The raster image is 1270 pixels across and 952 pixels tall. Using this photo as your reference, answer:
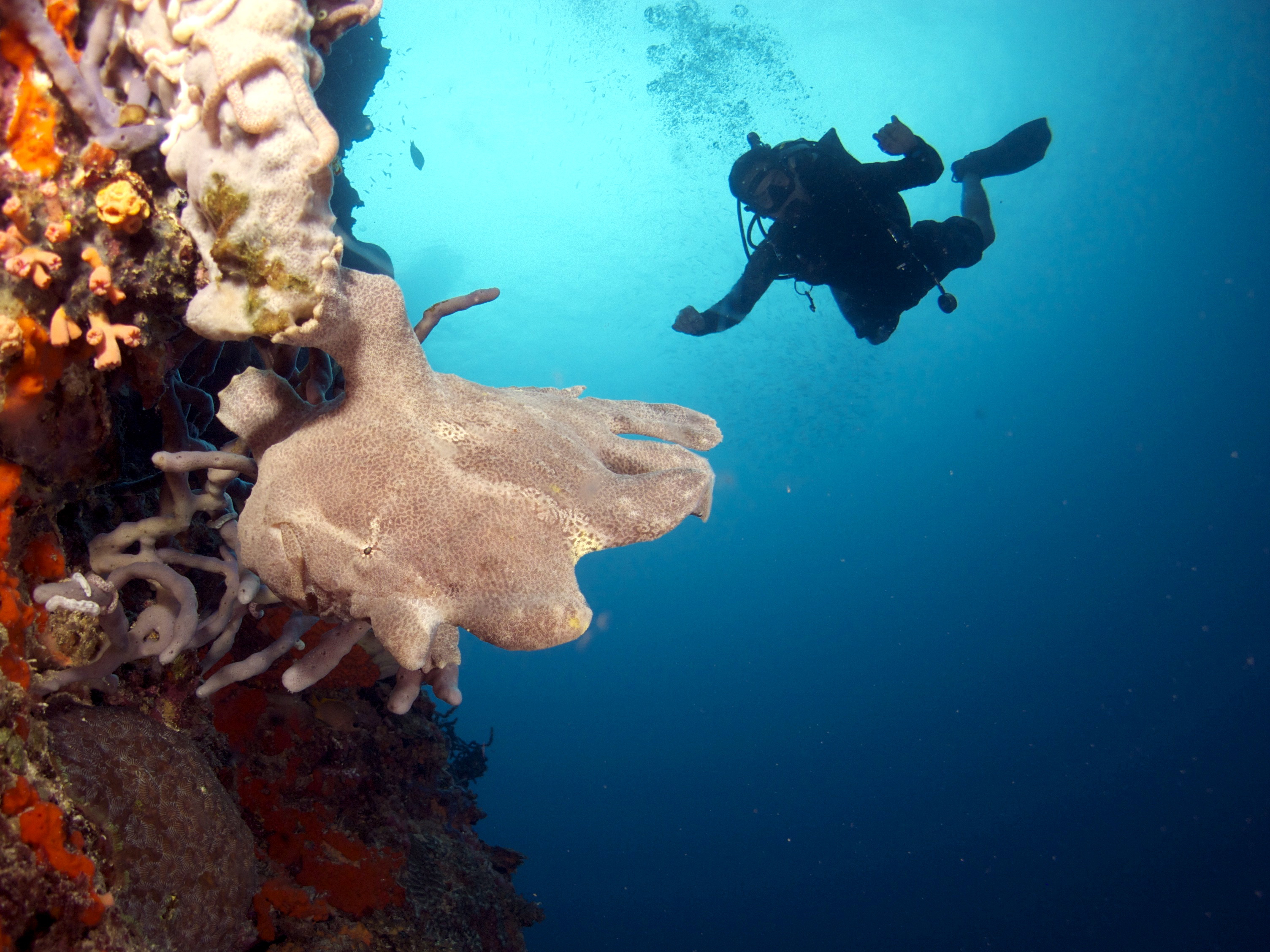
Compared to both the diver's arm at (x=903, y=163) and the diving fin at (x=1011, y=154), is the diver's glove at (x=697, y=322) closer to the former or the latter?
the diver's arm at (x=903, y=163)

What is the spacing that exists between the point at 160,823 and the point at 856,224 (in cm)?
884

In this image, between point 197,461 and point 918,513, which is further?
point 918,513

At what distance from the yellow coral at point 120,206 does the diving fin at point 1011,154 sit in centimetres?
1032

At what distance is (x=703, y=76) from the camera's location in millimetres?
30953

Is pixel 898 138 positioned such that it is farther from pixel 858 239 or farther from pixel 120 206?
pixel 120 206

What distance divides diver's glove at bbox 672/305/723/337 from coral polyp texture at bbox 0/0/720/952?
5.54 meters

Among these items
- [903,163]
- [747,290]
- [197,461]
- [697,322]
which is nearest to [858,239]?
[903,163]

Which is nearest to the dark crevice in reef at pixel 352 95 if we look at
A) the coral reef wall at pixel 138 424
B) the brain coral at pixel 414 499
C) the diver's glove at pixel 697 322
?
the diver's glove at pixel 697 322

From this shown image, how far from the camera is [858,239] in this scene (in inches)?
311

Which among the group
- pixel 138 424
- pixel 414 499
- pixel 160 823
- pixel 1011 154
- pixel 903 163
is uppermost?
pixel 1011 154

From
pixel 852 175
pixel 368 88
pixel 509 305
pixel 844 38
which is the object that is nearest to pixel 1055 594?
pixel 844 38

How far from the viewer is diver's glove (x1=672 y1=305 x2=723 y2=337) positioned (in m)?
7.66

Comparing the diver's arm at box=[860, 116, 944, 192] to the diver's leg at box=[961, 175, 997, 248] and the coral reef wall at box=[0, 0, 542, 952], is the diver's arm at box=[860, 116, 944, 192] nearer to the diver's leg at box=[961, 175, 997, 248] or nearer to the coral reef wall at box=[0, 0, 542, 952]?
the diver's leg at box=[961, 175, 997, 248]

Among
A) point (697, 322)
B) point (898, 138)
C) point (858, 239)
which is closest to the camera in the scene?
point (898, 138)
